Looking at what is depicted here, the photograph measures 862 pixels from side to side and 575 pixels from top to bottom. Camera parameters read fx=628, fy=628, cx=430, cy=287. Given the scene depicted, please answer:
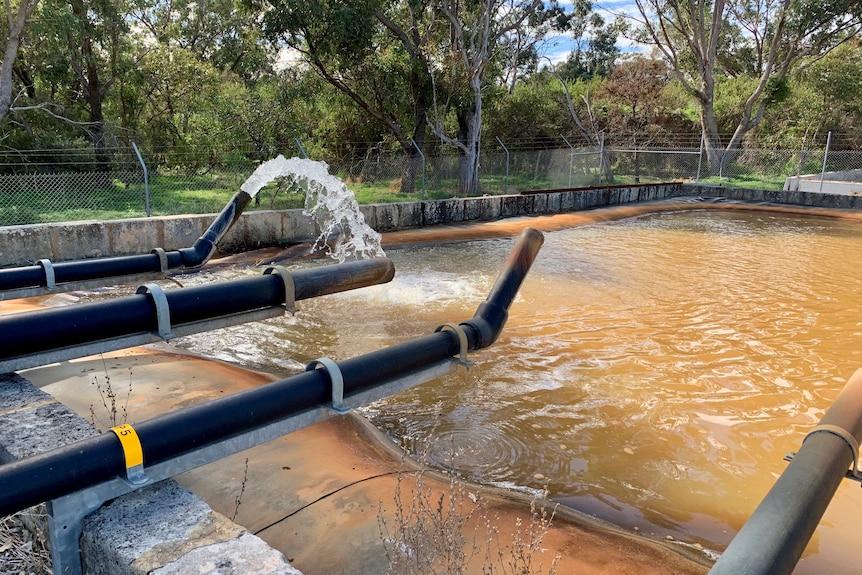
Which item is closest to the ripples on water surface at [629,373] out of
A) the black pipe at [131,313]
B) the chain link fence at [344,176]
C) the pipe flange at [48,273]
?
the black pipe at [131,313]

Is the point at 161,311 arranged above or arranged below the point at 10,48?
below

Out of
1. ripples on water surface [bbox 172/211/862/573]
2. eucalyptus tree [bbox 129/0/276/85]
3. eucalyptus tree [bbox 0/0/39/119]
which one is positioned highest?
eucalyptus tree [bbox 129/0/276/85]

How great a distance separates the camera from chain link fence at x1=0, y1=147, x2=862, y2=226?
12.2m

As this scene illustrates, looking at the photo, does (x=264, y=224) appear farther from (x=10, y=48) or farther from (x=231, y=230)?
(x=10, y=48)

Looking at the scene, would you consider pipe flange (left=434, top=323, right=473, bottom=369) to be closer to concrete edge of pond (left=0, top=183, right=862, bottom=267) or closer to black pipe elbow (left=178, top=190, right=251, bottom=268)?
black pipe elbow (left=178, top=190, right=251, bottom=268)

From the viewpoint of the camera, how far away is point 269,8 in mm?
17891

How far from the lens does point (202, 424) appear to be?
2.45 m

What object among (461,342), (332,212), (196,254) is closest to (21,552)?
(461,342)

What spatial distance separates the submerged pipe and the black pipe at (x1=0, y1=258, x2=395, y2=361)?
7.43 ft

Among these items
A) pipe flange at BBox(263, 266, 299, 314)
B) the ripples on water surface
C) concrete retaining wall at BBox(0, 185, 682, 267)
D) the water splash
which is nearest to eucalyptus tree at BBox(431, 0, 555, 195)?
concrete retaining wall at BBox(0, 185, 682, 267)

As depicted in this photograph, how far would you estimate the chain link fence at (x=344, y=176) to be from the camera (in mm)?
12156

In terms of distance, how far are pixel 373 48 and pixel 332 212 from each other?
7.50 meters

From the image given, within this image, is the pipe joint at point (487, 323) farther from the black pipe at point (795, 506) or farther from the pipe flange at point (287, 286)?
the black pipe at point (795, 506)

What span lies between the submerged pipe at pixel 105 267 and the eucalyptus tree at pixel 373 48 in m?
11.4
